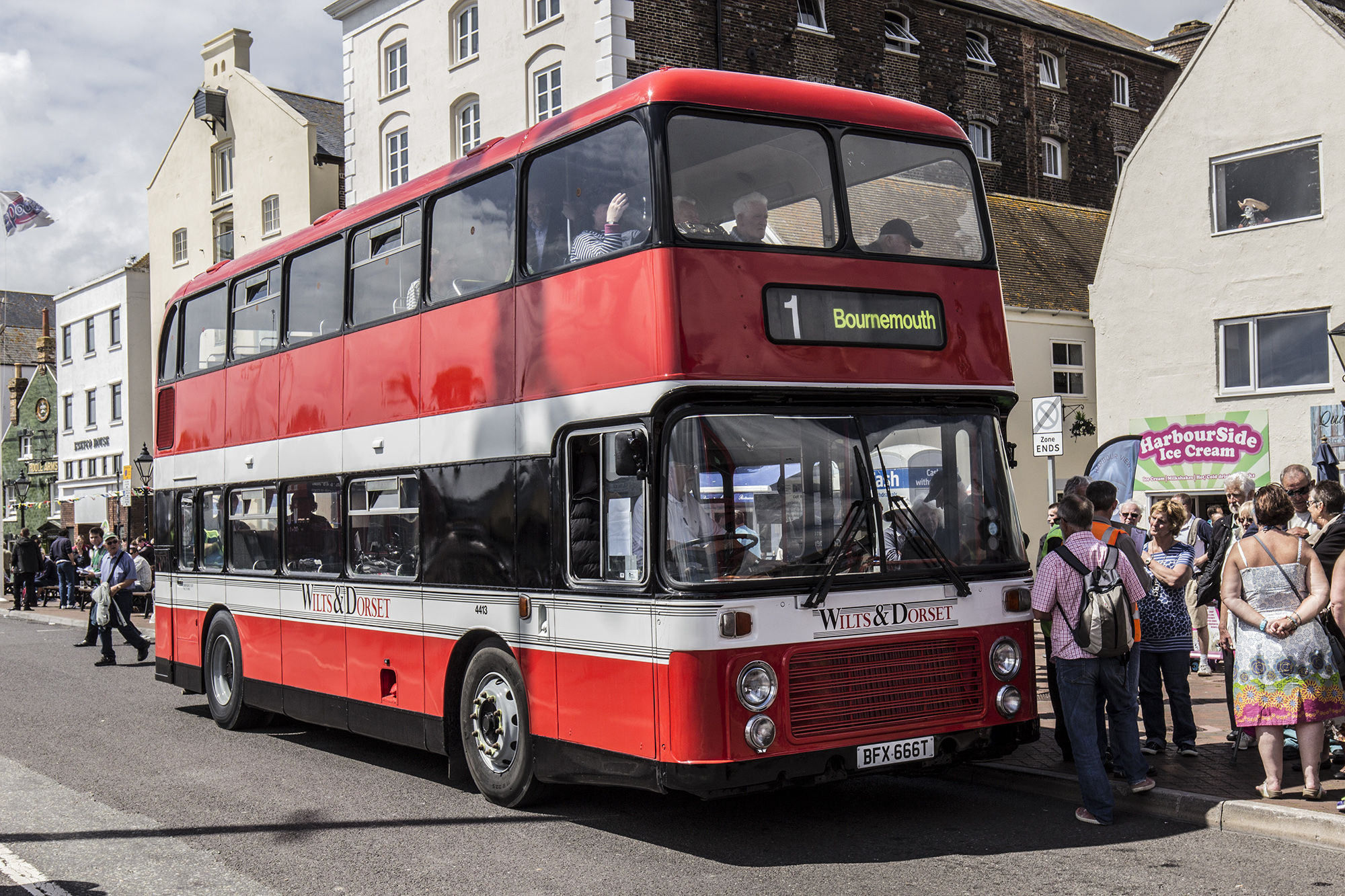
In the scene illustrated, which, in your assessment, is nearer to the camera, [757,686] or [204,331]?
[757,686]

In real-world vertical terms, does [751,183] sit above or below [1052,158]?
below

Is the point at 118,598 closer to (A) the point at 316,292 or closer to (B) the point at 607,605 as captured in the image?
(A) the point at 316,292

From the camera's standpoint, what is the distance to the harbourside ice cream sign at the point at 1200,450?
20.2 meters

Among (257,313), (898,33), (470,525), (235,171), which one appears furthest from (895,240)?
(235,171)

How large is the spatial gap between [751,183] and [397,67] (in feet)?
82.7

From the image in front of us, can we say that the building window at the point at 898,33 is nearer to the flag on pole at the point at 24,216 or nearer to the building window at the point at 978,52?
the building window at the point at 978,52

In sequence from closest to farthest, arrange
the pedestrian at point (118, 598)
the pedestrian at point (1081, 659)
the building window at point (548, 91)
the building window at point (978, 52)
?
the pedestrian at point (1081, 659), the pedestrian at point (118, 598), the building window at point (548, 91), the building window at point (978, 52)

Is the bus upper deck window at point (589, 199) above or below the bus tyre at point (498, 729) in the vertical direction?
above

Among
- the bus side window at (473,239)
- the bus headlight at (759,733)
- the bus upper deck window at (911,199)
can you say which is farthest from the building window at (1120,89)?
the bus headlight at (759,733)

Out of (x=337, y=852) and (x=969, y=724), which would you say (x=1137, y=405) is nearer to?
(x=969, y=724)

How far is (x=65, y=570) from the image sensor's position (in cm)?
3366

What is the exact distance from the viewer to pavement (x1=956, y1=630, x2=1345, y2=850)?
7.20m

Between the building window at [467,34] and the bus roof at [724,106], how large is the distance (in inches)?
784

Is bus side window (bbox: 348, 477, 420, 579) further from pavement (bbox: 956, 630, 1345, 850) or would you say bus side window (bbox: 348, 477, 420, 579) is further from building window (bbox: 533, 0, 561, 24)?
building window (bbox: 533, 0, 561, 24)
